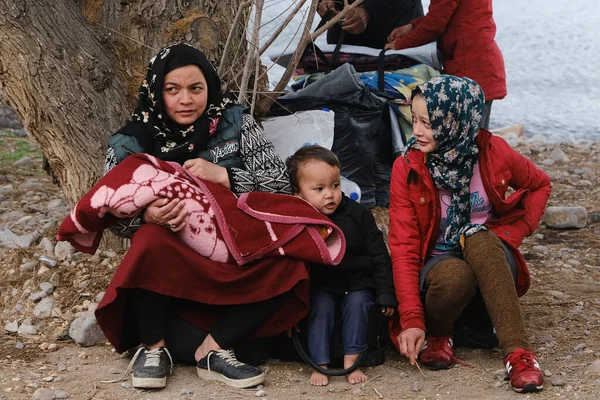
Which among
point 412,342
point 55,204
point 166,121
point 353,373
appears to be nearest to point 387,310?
point 412,342

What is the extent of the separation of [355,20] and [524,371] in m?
2.91

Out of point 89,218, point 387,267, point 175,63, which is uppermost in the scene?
point 175,63

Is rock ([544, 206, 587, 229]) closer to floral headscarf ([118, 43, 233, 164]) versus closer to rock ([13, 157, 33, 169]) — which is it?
floral headscarf ([118, 43, 233, 164])

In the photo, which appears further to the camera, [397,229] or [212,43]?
[212,43]

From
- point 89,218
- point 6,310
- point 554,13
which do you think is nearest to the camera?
point 89,218

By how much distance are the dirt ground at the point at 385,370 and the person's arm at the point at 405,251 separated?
0.94 feet

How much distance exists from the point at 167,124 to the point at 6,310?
1342 mm

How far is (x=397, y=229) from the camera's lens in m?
3.81

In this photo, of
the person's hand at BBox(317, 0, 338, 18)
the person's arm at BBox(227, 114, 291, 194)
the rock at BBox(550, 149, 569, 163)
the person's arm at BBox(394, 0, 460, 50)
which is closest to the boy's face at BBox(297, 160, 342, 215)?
the person's arm at BBox(227, 114, 291, 194)

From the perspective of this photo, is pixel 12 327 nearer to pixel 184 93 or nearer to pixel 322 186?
pixel 184 93

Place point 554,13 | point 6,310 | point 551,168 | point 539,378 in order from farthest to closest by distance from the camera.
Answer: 1. point 554,13
2. point 551,168
3. point 6,310
4. point 539,378

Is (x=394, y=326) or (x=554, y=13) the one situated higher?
(x=554, y=13)

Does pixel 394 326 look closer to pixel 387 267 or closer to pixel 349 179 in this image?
pixel 387 267

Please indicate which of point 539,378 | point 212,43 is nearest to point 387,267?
point 539,378
